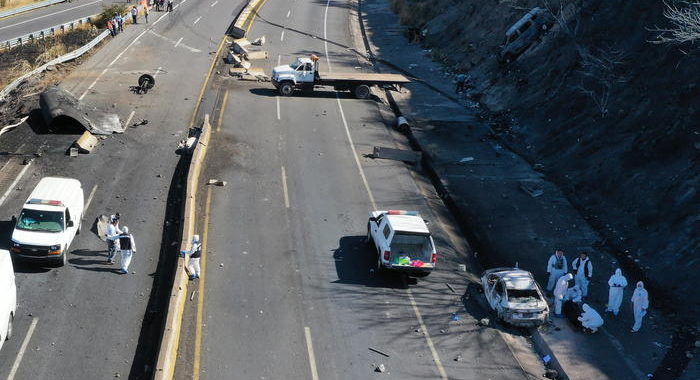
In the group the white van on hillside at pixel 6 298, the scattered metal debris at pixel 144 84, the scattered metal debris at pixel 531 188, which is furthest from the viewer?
the scattered metal debris at pixel 144 84

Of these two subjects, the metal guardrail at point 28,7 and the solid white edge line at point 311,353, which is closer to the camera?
the solid white edge line at point 311,353

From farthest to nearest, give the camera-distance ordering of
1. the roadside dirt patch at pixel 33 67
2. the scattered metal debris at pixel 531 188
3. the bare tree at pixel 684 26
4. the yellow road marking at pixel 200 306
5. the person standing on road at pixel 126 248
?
the roadside dirt patch at pixel 33 67 < the scattered metal debris at pixel 531 188 < the bare tree at pixel 684 26 < the person standing on road at pixel 126 248 < the yellow road marking at pixel 200 306

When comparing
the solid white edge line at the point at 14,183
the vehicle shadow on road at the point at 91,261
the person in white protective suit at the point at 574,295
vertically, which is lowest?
the solid white edge line at the point at 14,183

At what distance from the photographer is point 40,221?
22312 mm

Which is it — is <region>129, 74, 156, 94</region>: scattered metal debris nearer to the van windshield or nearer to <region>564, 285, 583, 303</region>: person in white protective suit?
the van windshield

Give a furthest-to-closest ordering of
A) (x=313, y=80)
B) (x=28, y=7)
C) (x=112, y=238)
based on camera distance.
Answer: (x=28, y=7)
(x=313, y=80)
(x=112, y=238)

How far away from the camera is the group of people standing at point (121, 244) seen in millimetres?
21969

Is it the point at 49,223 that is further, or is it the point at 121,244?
the point at 49,223

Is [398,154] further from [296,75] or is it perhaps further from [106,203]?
[106,203]

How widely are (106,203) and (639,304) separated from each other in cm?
1750

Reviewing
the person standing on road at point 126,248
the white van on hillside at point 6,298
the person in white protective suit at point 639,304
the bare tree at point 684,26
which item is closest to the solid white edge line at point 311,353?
the person standing on road at point 126,248

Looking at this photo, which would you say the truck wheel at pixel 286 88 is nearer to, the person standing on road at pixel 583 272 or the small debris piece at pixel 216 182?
the small debris piece at pixel 216 182

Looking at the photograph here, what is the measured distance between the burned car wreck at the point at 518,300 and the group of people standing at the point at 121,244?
10578 millimetres

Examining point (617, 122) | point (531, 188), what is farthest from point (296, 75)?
point (617, 122)
